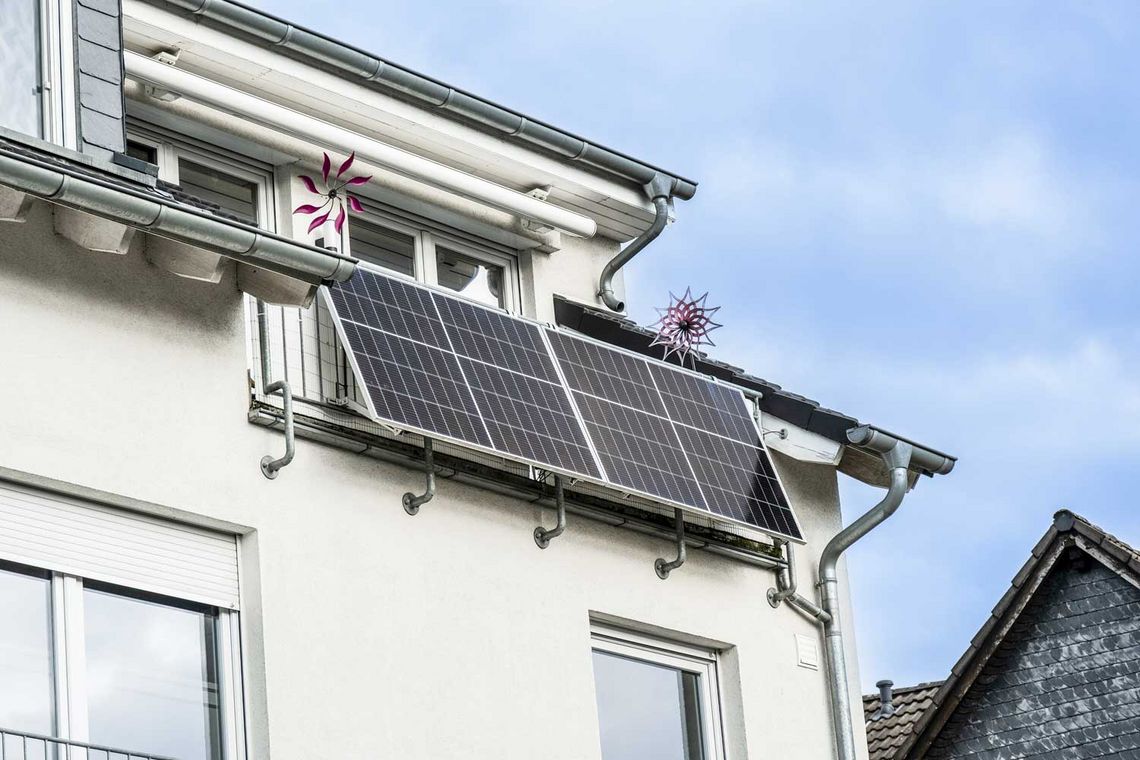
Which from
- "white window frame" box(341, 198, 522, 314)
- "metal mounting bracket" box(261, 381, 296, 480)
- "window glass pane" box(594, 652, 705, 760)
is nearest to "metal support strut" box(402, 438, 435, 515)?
"metal mounting bracket" box(261, 381, 296, 480)

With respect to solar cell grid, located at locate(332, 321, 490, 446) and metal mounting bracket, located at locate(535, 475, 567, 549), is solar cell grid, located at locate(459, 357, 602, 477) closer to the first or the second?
solar cell grid, located at locate(332, 321, 490, 446)

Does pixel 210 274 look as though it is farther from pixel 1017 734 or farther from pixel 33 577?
pixel 1017 734

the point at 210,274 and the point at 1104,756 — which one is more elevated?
the point at 210,274

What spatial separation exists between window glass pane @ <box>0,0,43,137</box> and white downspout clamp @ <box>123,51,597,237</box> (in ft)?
2.78

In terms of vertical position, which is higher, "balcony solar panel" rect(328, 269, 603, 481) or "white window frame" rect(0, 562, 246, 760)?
"balcony solar panel" rect(328, 269, 603, 481)

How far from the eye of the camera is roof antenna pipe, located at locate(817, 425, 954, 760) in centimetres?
1300

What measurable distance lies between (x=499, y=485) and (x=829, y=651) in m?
2.82

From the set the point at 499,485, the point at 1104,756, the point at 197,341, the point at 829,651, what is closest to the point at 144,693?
the point at 197,341

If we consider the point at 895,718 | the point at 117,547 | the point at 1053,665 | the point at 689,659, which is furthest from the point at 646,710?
the point at 895,718

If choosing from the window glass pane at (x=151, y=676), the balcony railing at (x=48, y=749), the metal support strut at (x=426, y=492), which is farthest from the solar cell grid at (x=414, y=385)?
the balcony railing at (x=48, y=749)

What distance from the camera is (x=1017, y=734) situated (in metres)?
15.3

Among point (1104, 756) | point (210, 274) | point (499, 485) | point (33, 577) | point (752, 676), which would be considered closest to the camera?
point (33, 577)

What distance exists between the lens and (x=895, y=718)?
678 inches

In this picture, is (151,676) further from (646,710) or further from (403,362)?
(646,710)
